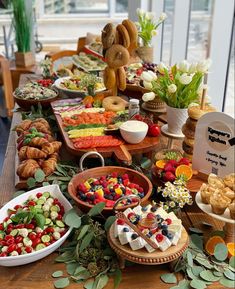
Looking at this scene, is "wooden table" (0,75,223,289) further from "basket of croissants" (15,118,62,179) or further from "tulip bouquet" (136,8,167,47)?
"tulip bouquet" (136,8,167,47)

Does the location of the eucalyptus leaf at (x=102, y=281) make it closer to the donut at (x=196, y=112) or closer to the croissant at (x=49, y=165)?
the croissant at (x=49, y=165)

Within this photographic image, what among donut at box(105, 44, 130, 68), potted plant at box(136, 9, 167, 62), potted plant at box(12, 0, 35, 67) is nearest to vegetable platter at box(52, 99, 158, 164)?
donut at box(105, 44, 130, 68)

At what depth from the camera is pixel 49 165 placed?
1357 mm

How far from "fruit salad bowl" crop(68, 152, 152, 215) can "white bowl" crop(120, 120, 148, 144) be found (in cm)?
21

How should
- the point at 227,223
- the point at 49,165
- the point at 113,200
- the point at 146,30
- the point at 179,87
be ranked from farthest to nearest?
the point at 146,30, the point at 179,87, the point at 49,165, the point at 113,200, the point at 227,223

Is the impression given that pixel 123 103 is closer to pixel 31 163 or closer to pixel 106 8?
pixel 31 163

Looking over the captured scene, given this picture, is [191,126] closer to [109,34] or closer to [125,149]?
[125,149]

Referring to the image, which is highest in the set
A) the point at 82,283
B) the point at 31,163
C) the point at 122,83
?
the point at 122,83

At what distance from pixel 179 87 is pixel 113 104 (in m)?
0.45

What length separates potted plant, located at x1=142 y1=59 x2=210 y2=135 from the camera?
1451 mm

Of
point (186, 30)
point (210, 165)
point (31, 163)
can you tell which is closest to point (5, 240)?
point (31, 163)

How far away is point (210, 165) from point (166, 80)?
0.45m

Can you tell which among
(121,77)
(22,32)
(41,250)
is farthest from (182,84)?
(22,32)

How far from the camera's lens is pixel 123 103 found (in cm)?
184
